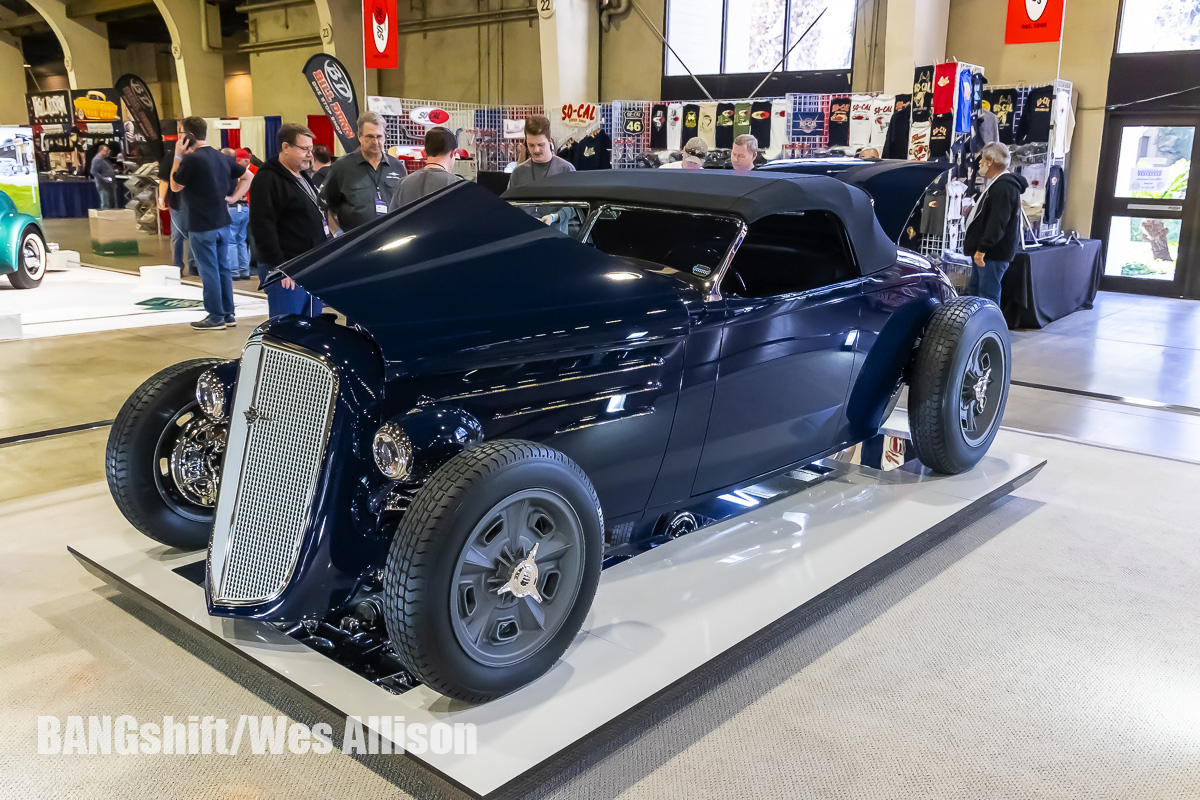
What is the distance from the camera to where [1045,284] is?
28.8ft

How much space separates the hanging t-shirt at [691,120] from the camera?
11.3 m

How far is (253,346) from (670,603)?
1.39 m

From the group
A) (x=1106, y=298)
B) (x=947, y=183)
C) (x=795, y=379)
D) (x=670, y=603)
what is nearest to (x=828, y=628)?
(x=670, y=603)

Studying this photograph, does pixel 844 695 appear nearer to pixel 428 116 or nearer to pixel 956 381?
pixel 956 381

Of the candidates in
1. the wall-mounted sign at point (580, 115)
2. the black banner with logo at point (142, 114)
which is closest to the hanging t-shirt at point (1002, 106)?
the wall-mounted sign at point (580, 115)

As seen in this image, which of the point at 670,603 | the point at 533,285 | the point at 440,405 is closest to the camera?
the point at 440,405

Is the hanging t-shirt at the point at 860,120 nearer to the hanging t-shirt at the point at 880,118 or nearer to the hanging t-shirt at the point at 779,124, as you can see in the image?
the hanging t-shirt at the point at 880,118

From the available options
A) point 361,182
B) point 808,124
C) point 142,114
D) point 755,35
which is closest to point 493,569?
point 361,182

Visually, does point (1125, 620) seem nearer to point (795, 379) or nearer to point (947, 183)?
point (795, 379)

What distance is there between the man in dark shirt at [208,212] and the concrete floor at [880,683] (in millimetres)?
3919

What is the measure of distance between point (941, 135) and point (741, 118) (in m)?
2.75

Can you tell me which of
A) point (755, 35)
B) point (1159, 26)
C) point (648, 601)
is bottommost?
point (648, 601)

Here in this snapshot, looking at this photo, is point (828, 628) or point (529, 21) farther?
point (529, 21)

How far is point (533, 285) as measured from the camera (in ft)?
8.43
